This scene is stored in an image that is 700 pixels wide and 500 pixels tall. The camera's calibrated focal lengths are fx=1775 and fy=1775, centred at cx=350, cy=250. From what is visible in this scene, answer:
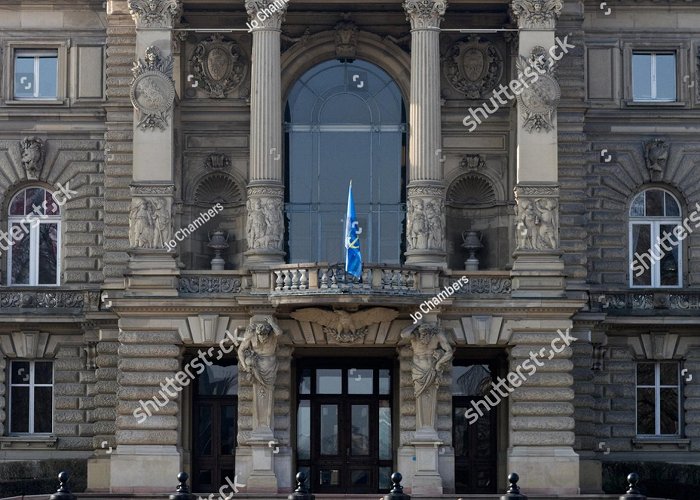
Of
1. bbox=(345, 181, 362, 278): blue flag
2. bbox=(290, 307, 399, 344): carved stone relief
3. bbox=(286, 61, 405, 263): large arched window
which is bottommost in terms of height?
bbox=(290, 307, 399, 344): carved stone relief

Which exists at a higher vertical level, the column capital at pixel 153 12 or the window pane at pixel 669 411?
the column capital at pixel 153 12

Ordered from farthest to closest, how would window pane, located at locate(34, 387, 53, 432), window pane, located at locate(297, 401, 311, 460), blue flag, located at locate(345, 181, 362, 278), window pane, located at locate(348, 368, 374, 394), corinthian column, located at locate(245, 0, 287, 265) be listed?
→ window pane, located at locate(34, 387, 53, 432) < window pane, located at locate(348, 368, 374, 394) < window pane, located at locate(297, 401, 311, 460) < corinthian column, located at locate(245, 0, 287, 265) < blue flag, located at locate(345, 181, 362, 278)

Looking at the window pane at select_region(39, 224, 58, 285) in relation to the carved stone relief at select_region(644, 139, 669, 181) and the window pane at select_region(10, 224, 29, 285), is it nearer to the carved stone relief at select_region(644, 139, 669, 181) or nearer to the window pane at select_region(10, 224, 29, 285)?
the window pane at select_region(10, 224, 29, 285)

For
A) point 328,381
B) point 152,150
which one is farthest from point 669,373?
point 152,150

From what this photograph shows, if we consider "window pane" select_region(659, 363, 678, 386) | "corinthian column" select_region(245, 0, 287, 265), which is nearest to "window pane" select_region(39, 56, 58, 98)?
"corinthian column" select_region(245, 0, 287, 265)

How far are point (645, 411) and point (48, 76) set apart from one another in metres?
22.0

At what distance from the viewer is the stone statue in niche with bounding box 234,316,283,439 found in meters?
50.8

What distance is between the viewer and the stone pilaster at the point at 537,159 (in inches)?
2041

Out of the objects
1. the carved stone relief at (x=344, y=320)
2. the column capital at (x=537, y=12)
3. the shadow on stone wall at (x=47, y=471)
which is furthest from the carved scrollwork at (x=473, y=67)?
the shadow on stone wall at (x=47, y=471)

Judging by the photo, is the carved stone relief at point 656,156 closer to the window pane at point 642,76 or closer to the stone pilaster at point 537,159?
the window pane at point 642,76

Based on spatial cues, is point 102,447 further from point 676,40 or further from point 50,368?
point 676,40

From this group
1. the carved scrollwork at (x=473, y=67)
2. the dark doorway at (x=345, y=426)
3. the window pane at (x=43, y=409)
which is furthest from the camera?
the window pane at (x=43, y=409)

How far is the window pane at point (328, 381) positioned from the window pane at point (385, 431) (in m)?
1.46

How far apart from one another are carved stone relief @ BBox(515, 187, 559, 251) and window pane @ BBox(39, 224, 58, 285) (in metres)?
15.4
